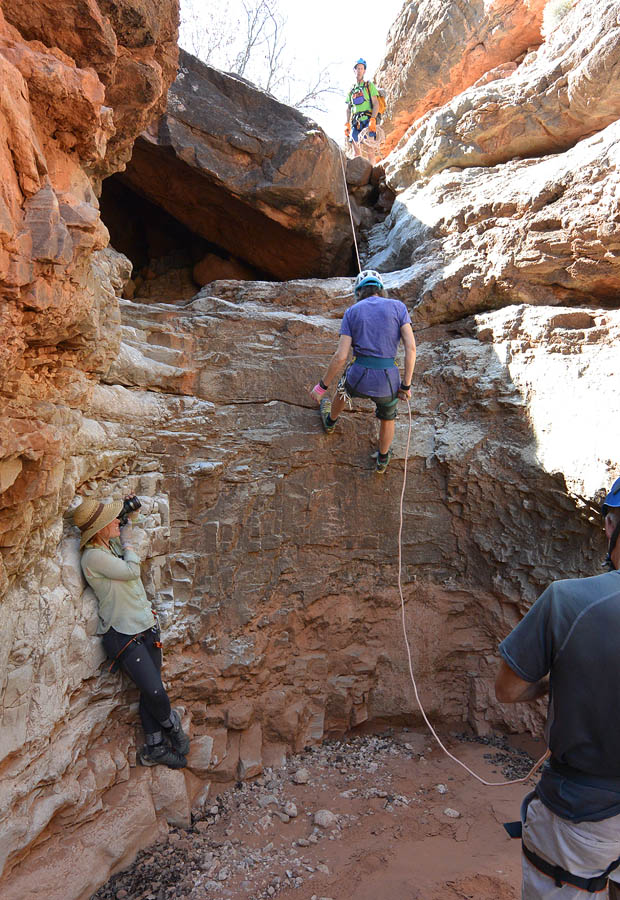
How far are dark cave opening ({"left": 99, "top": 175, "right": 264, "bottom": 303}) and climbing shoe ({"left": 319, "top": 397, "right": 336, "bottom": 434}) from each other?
369 centimetres

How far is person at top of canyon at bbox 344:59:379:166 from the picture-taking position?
28.8 ft

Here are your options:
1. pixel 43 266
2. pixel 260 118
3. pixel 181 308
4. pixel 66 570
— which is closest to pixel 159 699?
pixel 66 570

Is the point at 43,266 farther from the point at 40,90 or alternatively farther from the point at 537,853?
the point at 537,853

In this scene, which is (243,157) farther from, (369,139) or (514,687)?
(514,687)

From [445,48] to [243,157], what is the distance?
17.6 feet

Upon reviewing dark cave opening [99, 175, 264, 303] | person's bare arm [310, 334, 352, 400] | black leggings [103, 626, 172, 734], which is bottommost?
black leggings [103, 626, 172, 734]

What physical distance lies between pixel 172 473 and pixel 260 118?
186 inches

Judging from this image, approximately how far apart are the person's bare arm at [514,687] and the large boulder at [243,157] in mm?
6126

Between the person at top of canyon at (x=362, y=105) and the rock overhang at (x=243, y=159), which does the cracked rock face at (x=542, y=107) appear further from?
the person at top of canyon at (x=362, y=105)

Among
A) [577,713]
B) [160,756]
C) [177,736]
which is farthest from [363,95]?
[577,713]

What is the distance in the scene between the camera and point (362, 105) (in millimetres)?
8836

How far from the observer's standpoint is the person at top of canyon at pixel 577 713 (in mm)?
1668

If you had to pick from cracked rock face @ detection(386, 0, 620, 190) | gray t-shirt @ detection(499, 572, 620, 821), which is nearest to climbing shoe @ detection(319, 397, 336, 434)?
gray t-shirt @ detection(499, 572, 620, 821)

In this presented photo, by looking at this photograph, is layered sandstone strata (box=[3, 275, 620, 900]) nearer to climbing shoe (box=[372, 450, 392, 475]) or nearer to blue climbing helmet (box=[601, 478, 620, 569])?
climbing shoe (box=[372, 450, 392, 475])
